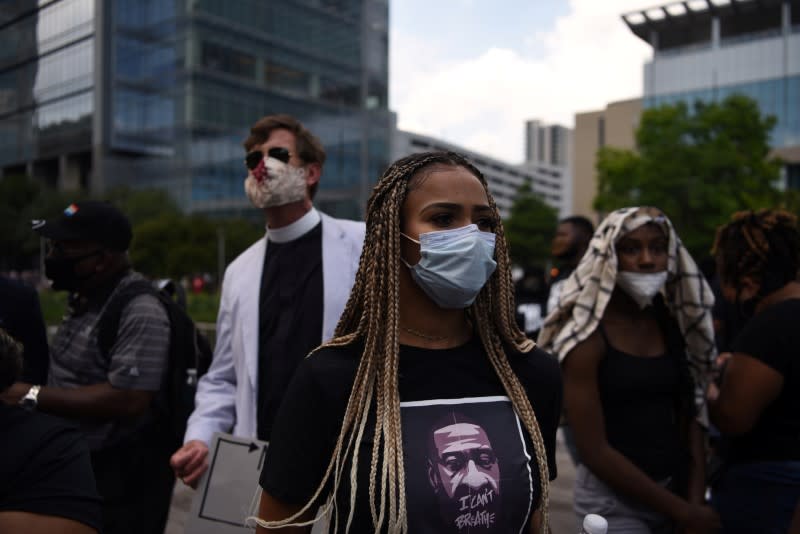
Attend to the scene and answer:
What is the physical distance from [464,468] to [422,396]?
195mm

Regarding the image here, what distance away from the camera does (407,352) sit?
1.73m

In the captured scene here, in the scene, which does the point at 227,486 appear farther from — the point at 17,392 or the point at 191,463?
the point at 17,392

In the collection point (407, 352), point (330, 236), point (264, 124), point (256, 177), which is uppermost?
point (264, 124)

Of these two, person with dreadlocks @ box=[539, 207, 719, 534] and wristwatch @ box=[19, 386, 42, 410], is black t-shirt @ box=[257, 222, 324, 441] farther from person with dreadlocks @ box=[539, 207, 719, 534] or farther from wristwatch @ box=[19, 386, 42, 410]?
person with dreadlocks @ box=[539, 207, 719, 534]

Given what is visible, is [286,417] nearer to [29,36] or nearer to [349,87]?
[349,87]

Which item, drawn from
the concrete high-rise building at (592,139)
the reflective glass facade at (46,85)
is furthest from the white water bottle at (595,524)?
the reflective glass facade at (46,85)

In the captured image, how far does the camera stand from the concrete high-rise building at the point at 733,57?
40969mm

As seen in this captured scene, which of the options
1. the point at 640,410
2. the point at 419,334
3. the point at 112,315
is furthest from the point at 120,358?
the point at 640,410

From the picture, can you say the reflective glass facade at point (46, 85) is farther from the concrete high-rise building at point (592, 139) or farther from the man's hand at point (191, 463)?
the man's hand at point (191, 463)

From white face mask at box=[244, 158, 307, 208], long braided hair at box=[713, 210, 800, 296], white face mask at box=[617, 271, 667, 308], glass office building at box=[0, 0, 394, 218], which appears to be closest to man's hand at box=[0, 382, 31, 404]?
white face mask at box=[244, 158, 307, 208]

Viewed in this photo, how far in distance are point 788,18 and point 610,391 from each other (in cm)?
4770

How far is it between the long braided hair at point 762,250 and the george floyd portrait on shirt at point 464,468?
1685mm

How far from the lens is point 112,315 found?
9.36ft

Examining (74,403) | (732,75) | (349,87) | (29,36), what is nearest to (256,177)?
(74,403)
